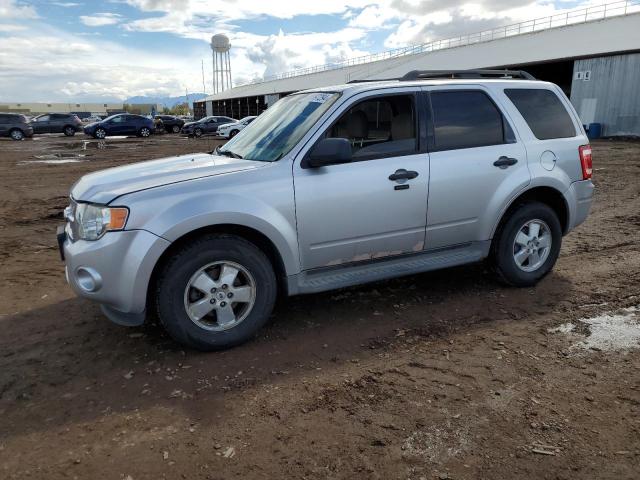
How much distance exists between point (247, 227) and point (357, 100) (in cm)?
142

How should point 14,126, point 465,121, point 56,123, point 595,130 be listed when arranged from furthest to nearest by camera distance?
point 56,123
point 14,126
point 595,130
point 465,121

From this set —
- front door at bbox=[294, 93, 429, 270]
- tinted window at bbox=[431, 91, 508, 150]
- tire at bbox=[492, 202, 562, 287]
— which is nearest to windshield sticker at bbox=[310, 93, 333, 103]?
front door at bbox=[294, 93, 429, 270]

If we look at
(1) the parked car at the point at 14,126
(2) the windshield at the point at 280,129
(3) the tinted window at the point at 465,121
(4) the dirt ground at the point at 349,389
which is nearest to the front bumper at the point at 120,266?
(4) the dirt ground at the point at 349,389

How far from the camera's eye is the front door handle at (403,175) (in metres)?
4.01

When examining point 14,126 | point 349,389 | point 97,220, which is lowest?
point 349,389

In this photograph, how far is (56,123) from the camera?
112ft

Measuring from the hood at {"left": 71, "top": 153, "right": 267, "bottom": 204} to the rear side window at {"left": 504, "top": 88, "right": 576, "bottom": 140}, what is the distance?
2.62m

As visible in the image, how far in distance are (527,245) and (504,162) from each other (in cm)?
87

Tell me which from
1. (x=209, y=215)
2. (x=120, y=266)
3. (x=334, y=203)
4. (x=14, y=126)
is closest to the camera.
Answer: (x=120, y=266)

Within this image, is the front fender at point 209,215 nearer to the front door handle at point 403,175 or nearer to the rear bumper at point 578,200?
the front door handle at point 403,175

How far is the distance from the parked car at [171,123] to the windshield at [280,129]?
3763 cm

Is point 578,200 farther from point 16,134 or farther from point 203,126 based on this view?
point 16,134

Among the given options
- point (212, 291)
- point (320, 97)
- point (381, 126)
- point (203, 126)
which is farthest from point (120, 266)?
point (203, 126)

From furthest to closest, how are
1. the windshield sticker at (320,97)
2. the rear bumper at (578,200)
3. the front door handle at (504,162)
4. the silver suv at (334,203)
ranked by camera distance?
the rear bumper at (578,200) → the front door handle at (504,162) → the windshield sticker at (320,97) → the silver suv at (334,203)
